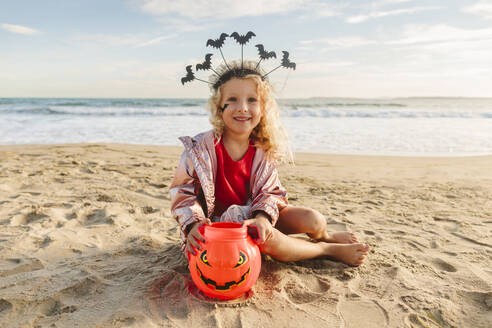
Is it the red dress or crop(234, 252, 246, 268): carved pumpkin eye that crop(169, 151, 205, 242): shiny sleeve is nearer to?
the red dress

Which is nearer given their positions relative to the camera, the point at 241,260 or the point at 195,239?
the point at 241,260

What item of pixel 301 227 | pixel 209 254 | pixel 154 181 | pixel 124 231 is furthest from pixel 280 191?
pixel 154 181

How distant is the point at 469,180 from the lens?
5168 millimetres

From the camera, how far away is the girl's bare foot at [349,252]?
259 cm

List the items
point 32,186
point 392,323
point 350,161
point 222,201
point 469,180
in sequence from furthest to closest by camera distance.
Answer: point 350,161
point 469,180
point 32,186
point 222,201
point 392,323

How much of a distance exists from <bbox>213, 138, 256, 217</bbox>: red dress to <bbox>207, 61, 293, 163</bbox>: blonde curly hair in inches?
→ 5.7

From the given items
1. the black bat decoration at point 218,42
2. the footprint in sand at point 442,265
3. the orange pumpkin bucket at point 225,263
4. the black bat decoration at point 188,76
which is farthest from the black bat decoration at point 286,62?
the footprint in sand at point 442,265

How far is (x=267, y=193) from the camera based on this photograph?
8.13 ft

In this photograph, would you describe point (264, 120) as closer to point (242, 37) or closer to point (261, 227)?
point (242, 37)

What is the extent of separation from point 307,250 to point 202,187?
87 cm

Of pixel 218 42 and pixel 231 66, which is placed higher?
pixel 218 42

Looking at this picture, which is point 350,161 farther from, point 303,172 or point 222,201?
point 222,201

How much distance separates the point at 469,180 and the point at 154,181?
4366mm

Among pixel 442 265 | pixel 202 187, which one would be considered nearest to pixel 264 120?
pixel 202 187
